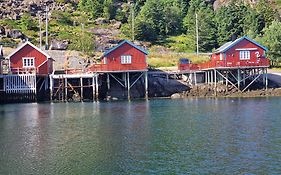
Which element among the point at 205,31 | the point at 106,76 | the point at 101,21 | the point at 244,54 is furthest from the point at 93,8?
the point at 244,54

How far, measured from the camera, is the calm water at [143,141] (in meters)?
22.2

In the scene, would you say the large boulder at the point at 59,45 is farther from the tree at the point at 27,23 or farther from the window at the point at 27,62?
the window at the point at 27,62

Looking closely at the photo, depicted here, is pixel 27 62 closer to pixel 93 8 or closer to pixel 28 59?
pixel 28 59

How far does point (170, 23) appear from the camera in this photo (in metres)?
94.8

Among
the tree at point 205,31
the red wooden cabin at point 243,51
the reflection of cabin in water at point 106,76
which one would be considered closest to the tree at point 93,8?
the tree at point 205,31

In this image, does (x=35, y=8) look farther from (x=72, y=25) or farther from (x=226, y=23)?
(x=226, y=23)

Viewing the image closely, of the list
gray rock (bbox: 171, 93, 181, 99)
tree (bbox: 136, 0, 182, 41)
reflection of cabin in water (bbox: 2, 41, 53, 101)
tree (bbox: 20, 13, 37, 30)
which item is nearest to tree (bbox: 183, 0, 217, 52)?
tree (bbox: 136, 0, 182, 41)

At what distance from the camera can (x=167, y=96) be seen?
196 ft

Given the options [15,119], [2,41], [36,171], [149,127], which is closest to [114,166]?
[36,171]

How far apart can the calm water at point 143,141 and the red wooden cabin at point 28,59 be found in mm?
13897

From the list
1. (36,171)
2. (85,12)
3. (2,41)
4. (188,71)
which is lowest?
(36,171)

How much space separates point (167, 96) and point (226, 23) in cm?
3273

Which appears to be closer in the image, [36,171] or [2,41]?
[36,171]

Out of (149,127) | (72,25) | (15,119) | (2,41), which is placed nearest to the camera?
(149,127)
